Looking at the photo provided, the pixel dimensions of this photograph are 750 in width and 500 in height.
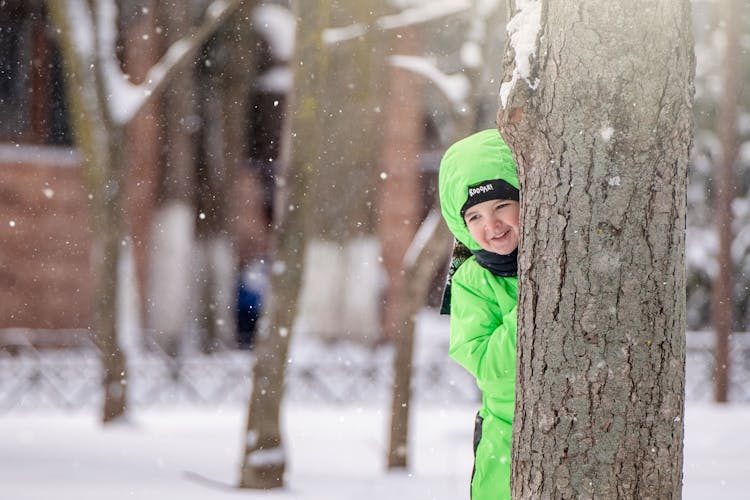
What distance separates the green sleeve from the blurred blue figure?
60.0ft

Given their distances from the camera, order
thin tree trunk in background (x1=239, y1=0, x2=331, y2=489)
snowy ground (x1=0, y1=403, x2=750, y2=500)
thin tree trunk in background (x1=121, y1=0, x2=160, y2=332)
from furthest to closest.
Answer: thin tree trunk in background (x1=121, y1=0, x2=160, y2=332)
snowy ground (x1=0, y1=403, x2=750, y2=500)
thin tree trunk in background (x1=239, y1=0, x2=331, y2=489)

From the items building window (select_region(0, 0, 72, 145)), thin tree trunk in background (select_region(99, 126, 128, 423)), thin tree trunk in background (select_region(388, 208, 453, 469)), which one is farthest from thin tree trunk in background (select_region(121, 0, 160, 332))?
thin tree trunk in background (select_region(388, 208, 453, 469))

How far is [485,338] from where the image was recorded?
308 centimetres

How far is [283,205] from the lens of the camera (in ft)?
25.7

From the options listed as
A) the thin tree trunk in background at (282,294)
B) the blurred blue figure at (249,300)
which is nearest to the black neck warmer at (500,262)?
the thin tree trunk in background at (282,294)

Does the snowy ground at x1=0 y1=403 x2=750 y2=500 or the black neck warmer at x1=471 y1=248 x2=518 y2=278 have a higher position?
the black neck warmer at x1=471 y1=248 x2=518 y2=278

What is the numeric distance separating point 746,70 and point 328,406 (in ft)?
40.5

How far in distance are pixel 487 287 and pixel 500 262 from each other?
103mm

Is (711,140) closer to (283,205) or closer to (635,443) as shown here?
(283,205)

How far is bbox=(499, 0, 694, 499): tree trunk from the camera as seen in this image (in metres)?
2.55

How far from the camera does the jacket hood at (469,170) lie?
123 inches

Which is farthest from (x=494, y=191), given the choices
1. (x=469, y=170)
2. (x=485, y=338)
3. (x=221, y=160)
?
(x=221, y=160)

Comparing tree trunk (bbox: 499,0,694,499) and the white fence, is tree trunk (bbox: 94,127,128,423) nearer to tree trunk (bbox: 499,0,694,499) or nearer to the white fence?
the white fence

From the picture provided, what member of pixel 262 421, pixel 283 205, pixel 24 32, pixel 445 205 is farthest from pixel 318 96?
pixel 24 32
